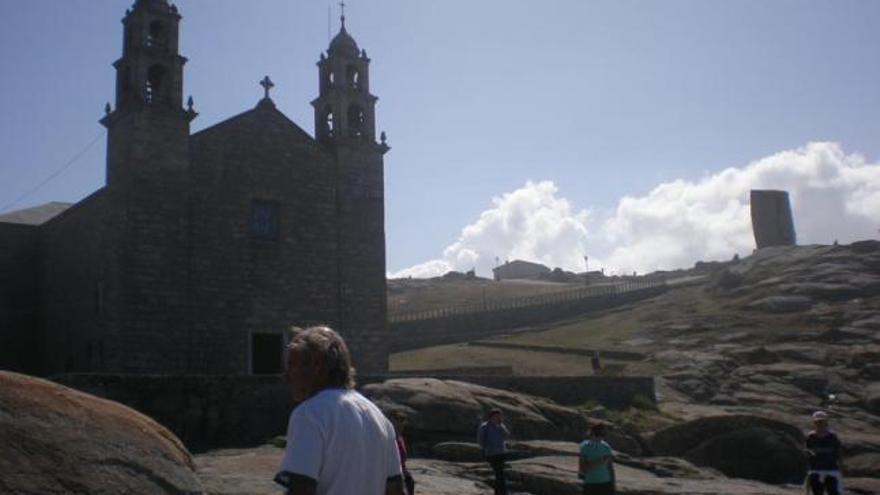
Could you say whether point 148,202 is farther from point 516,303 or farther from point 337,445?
point 516,303

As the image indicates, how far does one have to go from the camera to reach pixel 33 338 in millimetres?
31031

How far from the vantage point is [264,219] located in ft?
90.4

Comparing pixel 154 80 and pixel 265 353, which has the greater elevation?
pixel 154 80

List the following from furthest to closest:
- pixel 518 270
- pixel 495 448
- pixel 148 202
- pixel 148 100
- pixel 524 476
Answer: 1. pixel 518 270
2. pixel 148 100
3. pixel 148 202
4. pixel 524 476
5. pixel 495 448

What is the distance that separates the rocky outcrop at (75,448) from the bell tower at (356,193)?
21682mm

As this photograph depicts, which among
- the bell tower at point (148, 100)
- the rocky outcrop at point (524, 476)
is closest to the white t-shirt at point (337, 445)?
→ the rocky outcrop at point (524, 476)

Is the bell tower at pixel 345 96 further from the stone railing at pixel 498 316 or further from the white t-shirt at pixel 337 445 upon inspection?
the white t-shirt at pixel 337 445

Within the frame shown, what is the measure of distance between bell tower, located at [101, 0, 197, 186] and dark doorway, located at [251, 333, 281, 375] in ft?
19.5

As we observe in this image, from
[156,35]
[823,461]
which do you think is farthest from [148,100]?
[823,461]

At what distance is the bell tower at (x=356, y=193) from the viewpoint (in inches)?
1128

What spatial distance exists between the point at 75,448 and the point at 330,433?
9.52 ft

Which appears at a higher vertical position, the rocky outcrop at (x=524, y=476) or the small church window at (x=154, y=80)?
the small church window at (x=154, y=80)

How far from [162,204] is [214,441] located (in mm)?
10729

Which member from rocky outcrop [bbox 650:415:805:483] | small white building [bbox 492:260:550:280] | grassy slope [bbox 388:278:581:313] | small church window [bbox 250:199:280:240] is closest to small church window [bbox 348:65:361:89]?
small church window [bbox 250:199:280:240]
